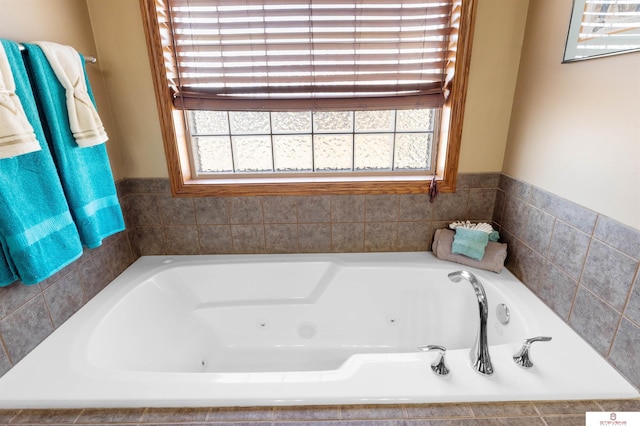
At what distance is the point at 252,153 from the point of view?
6.04 feet

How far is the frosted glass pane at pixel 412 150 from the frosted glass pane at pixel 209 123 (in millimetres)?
974

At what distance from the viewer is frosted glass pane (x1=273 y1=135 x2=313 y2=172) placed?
1.81m

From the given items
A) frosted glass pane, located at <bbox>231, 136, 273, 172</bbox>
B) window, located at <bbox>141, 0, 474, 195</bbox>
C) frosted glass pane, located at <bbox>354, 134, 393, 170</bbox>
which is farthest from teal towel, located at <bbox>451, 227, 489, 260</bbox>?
frosted glass pane, located at <bbox>231, 136, 273, 172</bbox>

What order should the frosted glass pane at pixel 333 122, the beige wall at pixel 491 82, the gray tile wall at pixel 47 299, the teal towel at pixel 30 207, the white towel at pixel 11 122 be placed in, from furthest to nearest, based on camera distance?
the frosted glass pane at pixel 333 122 < the beige wall at pixel 491 82 < the gray tile wall at pixel 47 299 < the teal towel at pixel 30 207 < the white towel at pixel 11 122

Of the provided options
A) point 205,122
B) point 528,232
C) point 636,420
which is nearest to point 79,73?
point 205,122

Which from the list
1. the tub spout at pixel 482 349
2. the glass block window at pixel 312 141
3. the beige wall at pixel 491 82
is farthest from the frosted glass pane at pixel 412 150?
the tub spout at pixel 482 349

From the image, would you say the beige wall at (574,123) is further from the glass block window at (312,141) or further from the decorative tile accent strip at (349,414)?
the decorative tile accent strip at (349,414)

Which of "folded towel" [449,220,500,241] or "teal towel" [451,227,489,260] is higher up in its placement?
"folded towel" [449,220,500,241]

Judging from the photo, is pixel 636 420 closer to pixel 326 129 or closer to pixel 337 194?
pixel 337 194

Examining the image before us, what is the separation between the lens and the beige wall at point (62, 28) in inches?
44.8

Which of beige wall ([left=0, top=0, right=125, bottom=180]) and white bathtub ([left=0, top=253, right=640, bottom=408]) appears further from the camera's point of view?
beige wall ([left=0, top=0, right=125, bottom=180])

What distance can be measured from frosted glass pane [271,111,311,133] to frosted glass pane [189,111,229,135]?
0.90 feet

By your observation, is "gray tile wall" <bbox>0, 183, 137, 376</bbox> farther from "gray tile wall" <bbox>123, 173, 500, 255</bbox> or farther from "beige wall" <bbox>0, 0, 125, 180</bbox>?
"beige wall" <bbox>0, 0, 125, 180</bbox>

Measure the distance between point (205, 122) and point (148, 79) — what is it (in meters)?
0.33
